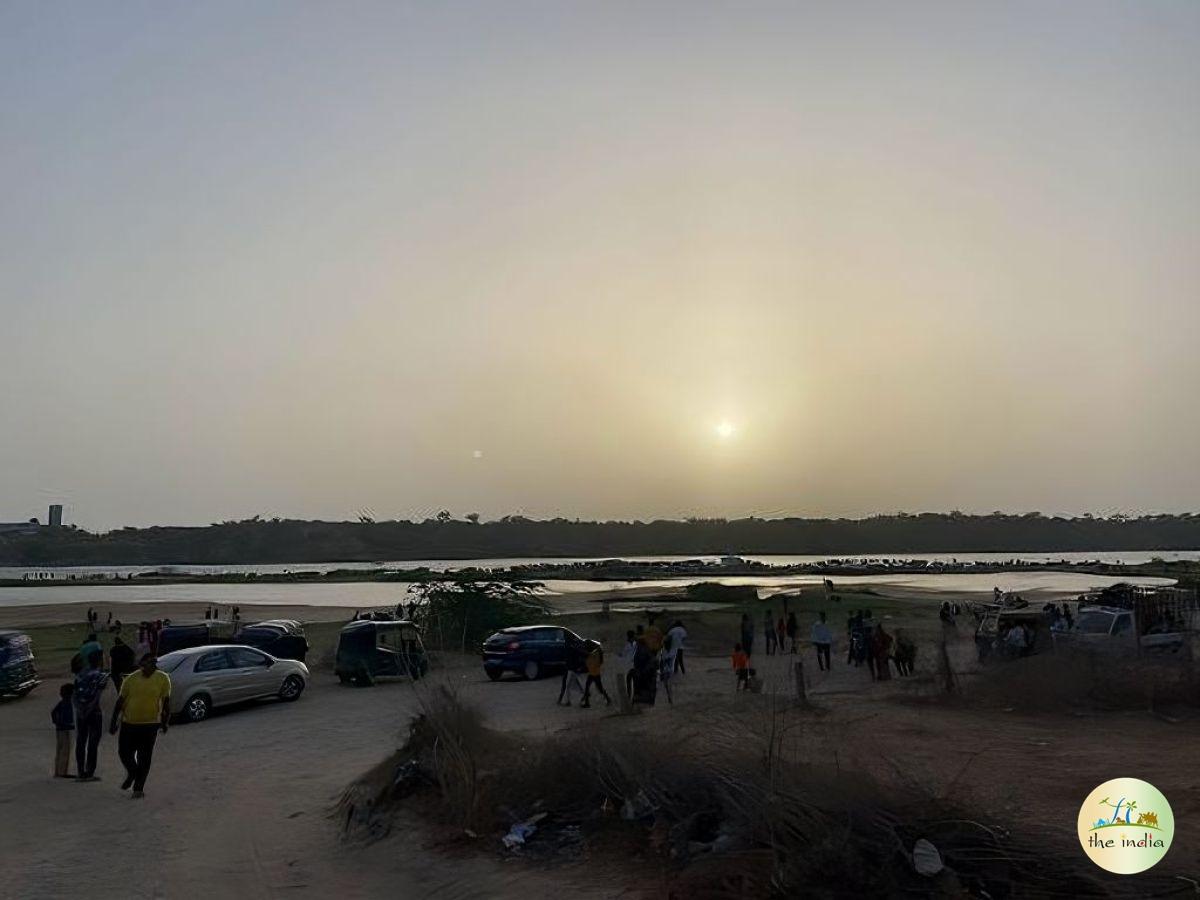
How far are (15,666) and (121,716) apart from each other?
12.5 m

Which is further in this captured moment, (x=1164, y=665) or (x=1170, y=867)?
(x=1164, y=665)

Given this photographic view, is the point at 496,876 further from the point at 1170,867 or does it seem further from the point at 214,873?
the point at 1170,867

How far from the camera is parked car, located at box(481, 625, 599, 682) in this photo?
2738 cm

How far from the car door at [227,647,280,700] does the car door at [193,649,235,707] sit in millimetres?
152

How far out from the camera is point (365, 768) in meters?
15.4

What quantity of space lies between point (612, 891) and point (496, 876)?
131cm

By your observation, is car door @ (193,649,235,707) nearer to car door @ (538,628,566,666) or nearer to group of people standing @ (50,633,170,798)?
group of people standing @ (50,633,170,798)

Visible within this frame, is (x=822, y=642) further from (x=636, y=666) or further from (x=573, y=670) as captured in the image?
(x=636, y=666)

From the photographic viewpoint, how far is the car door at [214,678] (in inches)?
844

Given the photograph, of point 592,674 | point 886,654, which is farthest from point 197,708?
point 886,654

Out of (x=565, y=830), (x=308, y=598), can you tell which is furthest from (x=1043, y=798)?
(x=308, y=598)

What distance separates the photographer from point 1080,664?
20016 mm

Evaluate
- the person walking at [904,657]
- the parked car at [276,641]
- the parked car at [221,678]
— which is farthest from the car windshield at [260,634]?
the person walking at [904,657]

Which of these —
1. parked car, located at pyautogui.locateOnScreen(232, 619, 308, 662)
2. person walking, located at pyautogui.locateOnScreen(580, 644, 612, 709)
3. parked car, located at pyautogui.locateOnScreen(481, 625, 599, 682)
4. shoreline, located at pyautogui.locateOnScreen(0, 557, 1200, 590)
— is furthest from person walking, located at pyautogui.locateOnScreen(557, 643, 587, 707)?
shoreline, located at pyautogui.locateOnScreen(0, 557, 1200, 590)
